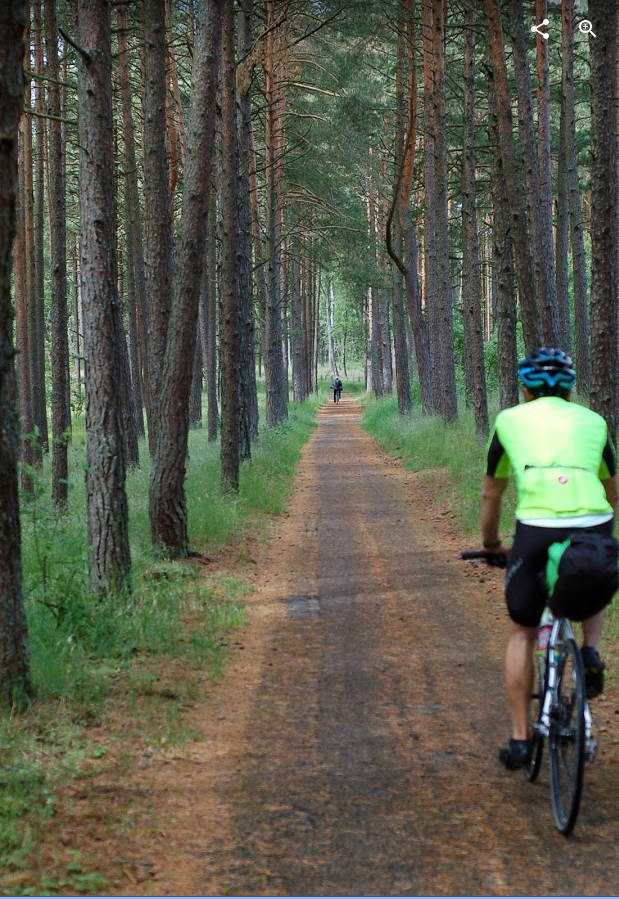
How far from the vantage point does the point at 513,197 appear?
15977 millimetres

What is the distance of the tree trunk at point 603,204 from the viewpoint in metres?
11.8

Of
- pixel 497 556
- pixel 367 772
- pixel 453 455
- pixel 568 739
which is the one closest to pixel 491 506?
pixel 497 556

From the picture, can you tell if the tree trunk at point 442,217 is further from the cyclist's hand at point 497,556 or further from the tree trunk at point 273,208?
the cyclist's hand at point 497,556

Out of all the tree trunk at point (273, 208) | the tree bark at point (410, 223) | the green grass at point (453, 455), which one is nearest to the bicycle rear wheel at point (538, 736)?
the green grass at point (453, 455)

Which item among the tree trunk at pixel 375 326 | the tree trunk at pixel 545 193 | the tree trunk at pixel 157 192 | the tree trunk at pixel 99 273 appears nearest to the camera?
the tree trunk at pixel 99 273

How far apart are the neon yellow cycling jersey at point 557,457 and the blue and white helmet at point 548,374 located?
143mm

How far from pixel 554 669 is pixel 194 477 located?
14.1 m

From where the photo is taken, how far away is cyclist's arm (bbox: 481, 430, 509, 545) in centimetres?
524

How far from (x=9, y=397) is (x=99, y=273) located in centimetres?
358

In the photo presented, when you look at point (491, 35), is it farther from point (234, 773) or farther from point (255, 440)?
point (234, 773)

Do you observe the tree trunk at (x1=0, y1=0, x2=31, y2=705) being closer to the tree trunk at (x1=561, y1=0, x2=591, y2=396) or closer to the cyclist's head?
the cyclist's head

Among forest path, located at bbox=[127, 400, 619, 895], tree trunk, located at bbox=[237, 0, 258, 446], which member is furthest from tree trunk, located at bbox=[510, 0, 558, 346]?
forest path, located at bbox=[127, 400, 619, 895]

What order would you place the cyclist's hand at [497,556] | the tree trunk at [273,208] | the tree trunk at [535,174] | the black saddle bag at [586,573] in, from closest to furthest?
the black saddle bag at [586,573]
the cyclist's hand at [497,556]
the tree trunk at [535,174]
the tree trunk at [273,208]

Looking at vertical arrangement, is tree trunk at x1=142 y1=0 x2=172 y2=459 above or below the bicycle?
above
